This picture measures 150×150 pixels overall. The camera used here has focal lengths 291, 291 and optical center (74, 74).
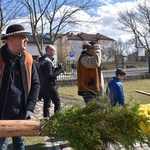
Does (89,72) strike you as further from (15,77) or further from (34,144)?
(15,77)

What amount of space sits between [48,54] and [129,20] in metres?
30.9

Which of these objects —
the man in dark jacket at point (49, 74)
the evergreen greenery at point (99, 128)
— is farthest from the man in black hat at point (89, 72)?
the evergreen greenery at point (99, 128)

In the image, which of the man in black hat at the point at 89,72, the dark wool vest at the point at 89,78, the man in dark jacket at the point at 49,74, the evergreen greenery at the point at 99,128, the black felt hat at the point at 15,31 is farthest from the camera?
the man in dark jacket at the point at 49,74

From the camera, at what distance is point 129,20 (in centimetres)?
3516

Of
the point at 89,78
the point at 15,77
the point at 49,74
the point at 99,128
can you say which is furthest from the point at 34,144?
the point at 99,128

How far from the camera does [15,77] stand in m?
3.18

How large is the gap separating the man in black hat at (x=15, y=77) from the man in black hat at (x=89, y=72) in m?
1.61

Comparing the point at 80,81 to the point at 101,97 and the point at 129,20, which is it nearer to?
the point at 101,97

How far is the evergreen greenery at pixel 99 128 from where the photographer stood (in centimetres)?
252

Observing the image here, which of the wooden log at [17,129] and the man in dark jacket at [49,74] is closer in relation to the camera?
the wooden log at [17,129]

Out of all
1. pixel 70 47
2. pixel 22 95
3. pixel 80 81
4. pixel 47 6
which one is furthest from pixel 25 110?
pixel 70 47

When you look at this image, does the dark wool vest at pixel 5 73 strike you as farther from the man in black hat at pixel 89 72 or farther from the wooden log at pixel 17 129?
the man in black hat at pixel 89 72

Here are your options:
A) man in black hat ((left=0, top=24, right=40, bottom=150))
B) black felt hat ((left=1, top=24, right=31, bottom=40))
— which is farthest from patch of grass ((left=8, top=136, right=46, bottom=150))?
black felt hat ((left=1, top=24, right=31, bottom=40))

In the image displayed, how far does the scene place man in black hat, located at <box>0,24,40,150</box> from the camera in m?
3.12
